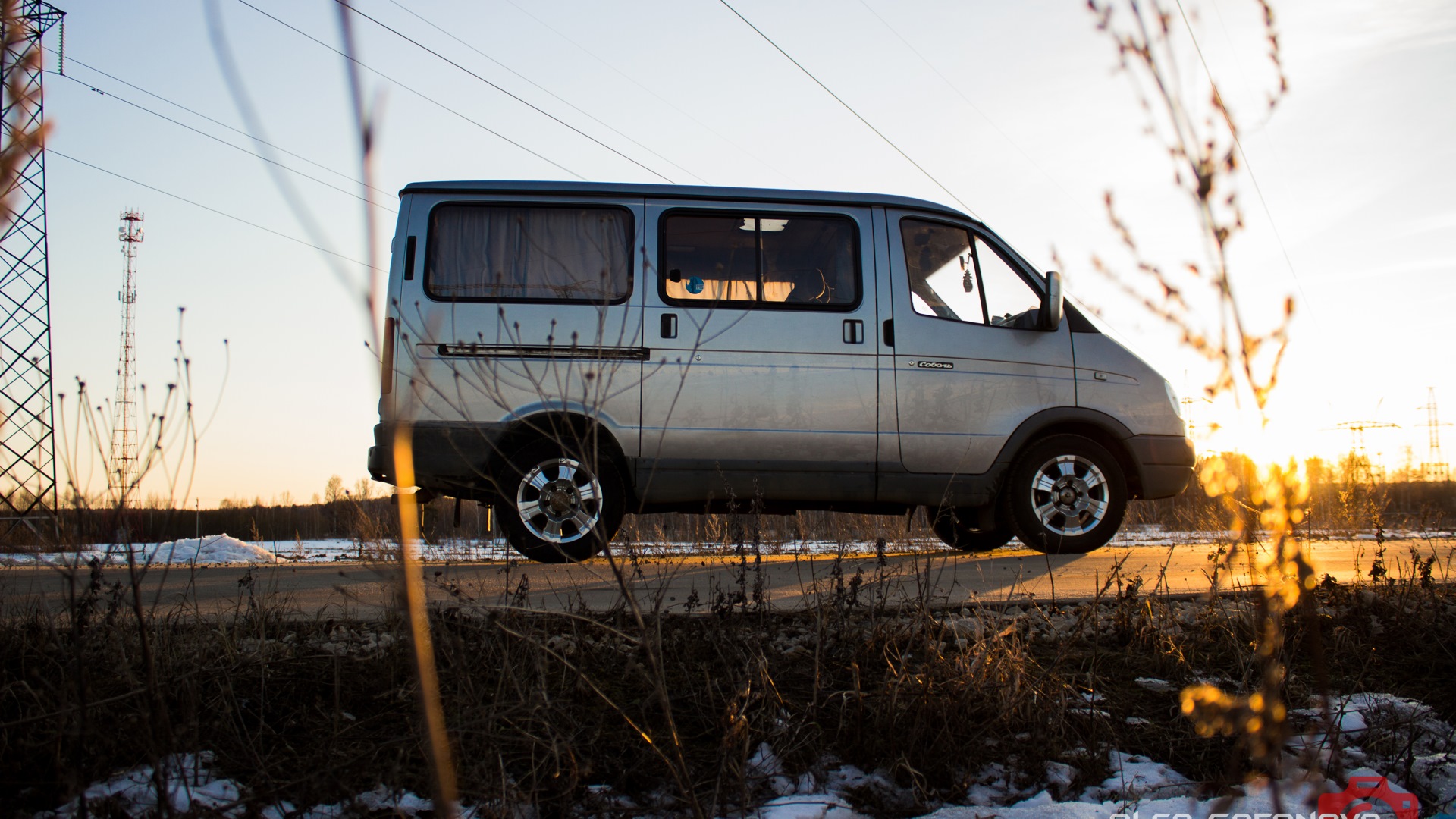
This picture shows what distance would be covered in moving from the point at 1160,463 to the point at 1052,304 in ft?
4.09

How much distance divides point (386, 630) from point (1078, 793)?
6.32ft

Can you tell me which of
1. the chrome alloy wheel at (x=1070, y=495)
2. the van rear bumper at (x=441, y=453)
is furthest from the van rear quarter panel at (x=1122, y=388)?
the van rear bumper at (x=441, y=453)

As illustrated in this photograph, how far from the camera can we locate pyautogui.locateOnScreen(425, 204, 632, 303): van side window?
16.8 ft

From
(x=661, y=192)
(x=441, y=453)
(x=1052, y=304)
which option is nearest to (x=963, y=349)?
(x=1052, y=304)

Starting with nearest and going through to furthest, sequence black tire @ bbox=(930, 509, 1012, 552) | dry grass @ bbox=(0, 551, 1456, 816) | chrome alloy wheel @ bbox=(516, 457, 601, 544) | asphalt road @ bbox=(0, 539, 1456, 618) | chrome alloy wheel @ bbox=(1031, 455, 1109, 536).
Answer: dry grass @ bbox=(0, 551, 1456, 816) → asphalt road @ bbox=(0, 539, 1456, 618) → chrome alloy wheel @ bbox=(516, 457, 601, 544) → chrome alloy wheel @ bbox=(1031, 455, 1109, 536) → black tire @ bbox=(930, 509, 1012, 552)

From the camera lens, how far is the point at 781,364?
5.12m

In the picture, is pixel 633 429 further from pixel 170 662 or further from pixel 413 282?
pixel 170 662

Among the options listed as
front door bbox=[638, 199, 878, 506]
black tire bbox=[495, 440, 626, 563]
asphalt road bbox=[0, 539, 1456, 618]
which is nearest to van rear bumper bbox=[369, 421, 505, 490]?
black tire bbox=[495, 440, 626, 563]

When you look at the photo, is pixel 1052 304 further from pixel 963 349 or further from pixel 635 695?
pixel 635 695

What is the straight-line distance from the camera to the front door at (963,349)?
5.28m

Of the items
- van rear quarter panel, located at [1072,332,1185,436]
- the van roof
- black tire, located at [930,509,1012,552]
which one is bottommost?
black tire, located at [930,509,1012,552]

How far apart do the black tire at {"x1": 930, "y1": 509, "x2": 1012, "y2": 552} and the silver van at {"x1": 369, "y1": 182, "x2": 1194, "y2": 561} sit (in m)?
0.21

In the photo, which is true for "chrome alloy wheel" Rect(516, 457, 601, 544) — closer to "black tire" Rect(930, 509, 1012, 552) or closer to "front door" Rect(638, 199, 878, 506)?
"front door" Rect(638, 199, 878, 506)

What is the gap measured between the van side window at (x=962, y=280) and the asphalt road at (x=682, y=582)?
148 centimetres
